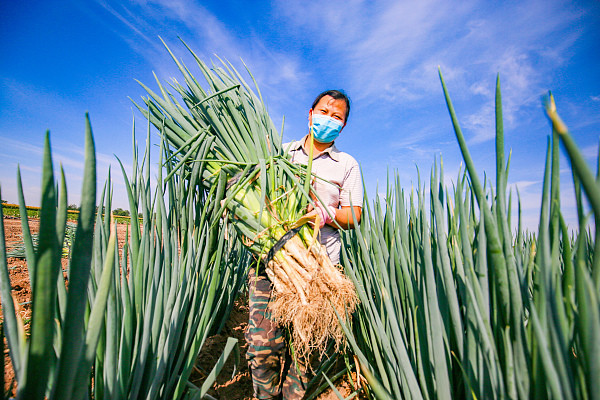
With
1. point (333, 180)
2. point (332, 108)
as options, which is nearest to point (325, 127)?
point (332, 108)

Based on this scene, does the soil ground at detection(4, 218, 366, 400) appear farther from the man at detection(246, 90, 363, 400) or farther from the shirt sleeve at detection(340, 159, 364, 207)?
the shirt sleeve at detection(340, 159, 364, 207)

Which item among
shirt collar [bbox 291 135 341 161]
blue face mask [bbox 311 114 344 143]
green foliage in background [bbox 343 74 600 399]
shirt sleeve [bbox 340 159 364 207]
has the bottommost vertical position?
green foliage in background [bbox 343 74 600 399]

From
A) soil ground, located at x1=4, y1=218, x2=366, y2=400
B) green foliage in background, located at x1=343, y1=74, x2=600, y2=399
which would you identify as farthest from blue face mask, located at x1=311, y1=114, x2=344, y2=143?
soil ground, located at x1=4, y1=218, x2=366, y2=400

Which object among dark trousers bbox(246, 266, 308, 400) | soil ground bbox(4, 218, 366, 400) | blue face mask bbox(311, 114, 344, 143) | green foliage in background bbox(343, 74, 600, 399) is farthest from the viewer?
blue face mask bbox(311, 114, 344, 143)

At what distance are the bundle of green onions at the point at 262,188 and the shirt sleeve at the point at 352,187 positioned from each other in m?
0.25

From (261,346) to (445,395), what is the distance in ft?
2.31

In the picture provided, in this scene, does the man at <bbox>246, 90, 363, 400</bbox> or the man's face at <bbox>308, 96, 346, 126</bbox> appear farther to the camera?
the man's face at <bbox>308, 96, 346, 126</bbox>

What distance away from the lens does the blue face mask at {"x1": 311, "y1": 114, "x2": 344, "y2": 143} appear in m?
1.31

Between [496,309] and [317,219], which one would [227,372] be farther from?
[496,309]

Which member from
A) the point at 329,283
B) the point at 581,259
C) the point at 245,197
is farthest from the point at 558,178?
the point at 245,197

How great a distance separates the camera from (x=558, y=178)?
44cm

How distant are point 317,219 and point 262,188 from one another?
21 centimetres

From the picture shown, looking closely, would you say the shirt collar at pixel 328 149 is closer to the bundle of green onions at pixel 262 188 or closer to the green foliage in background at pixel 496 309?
the bundle of green onions at pixel 262 188

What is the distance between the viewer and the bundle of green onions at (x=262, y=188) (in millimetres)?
879
